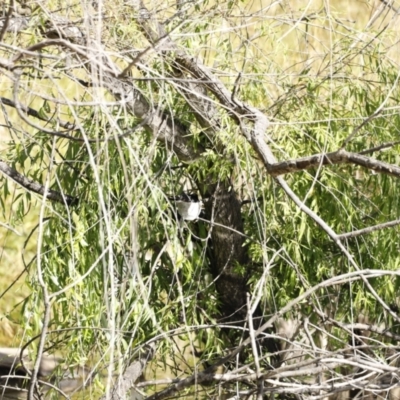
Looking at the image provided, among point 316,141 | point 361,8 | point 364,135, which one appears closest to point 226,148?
point 316,141

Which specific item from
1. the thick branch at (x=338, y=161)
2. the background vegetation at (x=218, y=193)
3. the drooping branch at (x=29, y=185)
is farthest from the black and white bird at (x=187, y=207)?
the thick branch at (x=338, y=161)

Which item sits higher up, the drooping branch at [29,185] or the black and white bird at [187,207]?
the drooping branch at [29,185]

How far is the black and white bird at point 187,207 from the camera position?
Result: 95.7 inches

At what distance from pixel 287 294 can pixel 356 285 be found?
0.20 meters

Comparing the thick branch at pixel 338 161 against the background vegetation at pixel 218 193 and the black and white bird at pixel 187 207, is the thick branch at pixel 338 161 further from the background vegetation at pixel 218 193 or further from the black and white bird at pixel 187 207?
the black and white bird at pixel 187 207

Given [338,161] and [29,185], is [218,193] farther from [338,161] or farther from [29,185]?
[338,161]

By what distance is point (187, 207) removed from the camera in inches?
95.7

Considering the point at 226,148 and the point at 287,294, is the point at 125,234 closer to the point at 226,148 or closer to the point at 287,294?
the point at 226,148

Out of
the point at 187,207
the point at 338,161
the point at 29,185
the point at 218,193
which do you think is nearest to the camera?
the point at 338,161

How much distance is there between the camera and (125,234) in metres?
2.29

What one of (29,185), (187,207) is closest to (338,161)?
(187,207)

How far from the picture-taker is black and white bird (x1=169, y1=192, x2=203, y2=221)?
7.98ft

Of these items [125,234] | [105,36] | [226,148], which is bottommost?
[125,234]

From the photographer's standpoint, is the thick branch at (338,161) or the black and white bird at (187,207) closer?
the thick branch at (338,161)
